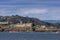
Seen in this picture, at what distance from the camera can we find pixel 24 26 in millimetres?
149750

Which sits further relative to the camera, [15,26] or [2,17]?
[2,17]

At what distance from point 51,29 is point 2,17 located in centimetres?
2492

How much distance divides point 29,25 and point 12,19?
13394mm

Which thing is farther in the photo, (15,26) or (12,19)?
(12,19)

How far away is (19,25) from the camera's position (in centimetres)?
15125

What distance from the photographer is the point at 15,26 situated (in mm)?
147750

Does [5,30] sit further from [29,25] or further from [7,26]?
[29,25]

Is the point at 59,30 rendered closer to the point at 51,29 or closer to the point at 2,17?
the point at 51,29

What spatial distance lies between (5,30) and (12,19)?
7623 mm

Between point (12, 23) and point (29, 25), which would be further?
point (12, 23)

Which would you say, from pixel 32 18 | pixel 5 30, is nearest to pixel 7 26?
pixel 5 30

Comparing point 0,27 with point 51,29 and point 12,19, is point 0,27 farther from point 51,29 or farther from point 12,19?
point 51,29

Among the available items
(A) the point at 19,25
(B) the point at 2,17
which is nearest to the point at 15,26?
(A) the point at 19,25

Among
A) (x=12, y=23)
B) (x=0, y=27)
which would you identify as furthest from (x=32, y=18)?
(x=0, y=27)
